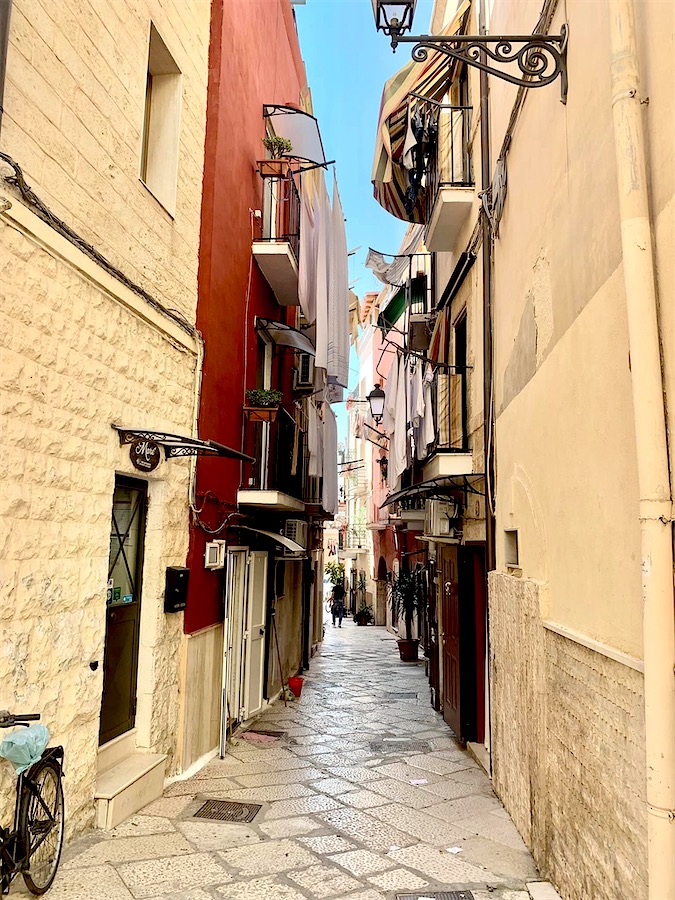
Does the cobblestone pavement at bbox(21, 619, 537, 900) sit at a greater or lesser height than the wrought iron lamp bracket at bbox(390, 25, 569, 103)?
lesser

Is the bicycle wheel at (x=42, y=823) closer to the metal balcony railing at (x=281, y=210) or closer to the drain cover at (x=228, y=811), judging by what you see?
the drain cover at (x=228, y=811)

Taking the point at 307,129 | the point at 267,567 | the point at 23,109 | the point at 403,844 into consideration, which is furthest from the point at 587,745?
the point at 307,129

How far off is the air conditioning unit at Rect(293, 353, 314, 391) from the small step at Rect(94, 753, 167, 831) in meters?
8.60

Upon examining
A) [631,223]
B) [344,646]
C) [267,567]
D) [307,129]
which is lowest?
[344,646]

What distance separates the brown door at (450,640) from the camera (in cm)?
845

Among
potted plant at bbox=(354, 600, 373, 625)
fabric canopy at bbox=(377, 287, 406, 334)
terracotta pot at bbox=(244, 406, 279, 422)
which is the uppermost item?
fabric canopy at bbox=(377, 287, 406, 334)

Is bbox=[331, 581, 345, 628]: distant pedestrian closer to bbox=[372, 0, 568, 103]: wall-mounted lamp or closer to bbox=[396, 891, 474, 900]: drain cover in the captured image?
bbox=[396, 891, 474, 900]: drain cover

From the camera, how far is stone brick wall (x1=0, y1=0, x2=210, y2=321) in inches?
170

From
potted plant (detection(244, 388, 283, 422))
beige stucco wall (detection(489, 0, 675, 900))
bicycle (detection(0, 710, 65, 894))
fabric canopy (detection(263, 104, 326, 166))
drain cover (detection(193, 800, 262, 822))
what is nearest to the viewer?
beige stucco wall (detection(489, 0, 675, 900))

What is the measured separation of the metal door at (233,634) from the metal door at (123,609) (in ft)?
5.85

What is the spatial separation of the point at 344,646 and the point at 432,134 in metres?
14.3

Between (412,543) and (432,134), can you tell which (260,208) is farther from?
(412,543)

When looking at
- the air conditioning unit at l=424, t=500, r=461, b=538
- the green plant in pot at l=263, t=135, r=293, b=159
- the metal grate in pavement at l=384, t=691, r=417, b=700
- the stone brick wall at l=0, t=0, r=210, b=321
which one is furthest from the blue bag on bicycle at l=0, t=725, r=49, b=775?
the green plant in pot at l=263, t=135, r=293, b=159

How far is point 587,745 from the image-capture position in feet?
11.9
